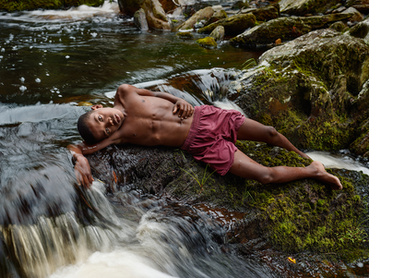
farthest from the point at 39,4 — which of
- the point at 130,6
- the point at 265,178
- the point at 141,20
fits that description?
the point at 265,178

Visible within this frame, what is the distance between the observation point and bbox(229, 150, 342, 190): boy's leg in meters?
3.62

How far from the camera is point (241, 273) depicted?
121 inches

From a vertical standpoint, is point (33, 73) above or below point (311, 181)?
above

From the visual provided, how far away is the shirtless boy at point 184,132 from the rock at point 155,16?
9668mm

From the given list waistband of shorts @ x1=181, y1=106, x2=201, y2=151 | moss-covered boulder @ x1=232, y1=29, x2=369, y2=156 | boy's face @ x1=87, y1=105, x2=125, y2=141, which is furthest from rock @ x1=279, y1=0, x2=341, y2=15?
boy's face @ x1=87, y1=105, x2=125, y2=141

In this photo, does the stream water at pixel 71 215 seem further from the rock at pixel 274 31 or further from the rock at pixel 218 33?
the rock at pixel 218 33

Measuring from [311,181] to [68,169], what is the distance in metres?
2.66

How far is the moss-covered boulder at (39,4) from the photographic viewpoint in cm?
1504

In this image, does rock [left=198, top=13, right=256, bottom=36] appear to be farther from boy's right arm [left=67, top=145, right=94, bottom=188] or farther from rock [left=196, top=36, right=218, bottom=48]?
boy's right arm [left=67, top=145, right=94, bottom=188]

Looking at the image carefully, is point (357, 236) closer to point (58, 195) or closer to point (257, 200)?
point (257, 200)

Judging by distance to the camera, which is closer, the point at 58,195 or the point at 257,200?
the point at 58,195

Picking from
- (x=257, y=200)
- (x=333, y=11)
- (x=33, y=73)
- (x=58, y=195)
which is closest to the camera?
(x=58, y=195)

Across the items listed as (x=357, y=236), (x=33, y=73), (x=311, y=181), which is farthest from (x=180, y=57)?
(x=357, y=236)

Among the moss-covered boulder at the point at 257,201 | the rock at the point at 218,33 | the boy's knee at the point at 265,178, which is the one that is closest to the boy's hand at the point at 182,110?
the moss-covered boulder at the point at 257,201
